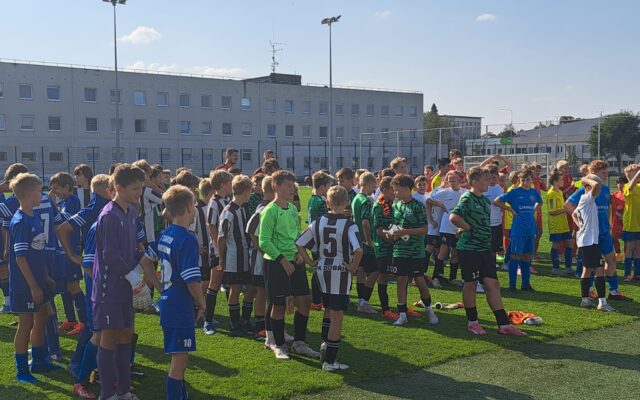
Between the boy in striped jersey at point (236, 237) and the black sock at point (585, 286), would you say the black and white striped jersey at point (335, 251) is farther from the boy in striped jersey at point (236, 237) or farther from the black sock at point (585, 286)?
the black sock at point (585, 286)

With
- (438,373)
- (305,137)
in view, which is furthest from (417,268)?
(305,137)

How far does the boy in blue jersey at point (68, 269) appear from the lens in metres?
6.48

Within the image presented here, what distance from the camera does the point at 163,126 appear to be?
178 feet

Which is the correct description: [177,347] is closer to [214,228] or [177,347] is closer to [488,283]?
[214,228]

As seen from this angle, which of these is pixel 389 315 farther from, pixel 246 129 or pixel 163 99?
pixel 246 129

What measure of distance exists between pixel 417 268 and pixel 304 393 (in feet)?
9.06

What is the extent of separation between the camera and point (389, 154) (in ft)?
186

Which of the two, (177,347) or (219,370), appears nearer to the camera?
(177,347)

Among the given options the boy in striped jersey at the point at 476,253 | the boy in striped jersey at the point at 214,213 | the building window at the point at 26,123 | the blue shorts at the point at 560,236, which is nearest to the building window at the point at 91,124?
the building window at the point at 26,123

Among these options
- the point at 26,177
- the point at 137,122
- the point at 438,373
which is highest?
the point at 137,122

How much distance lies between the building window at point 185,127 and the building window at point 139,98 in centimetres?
400

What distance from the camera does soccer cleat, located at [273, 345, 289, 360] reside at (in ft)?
20.2

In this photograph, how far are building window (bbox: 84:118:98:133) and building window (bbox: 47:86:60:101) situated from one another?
2908 mm

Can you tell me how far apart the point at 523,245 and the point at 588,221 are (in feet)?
4.85
